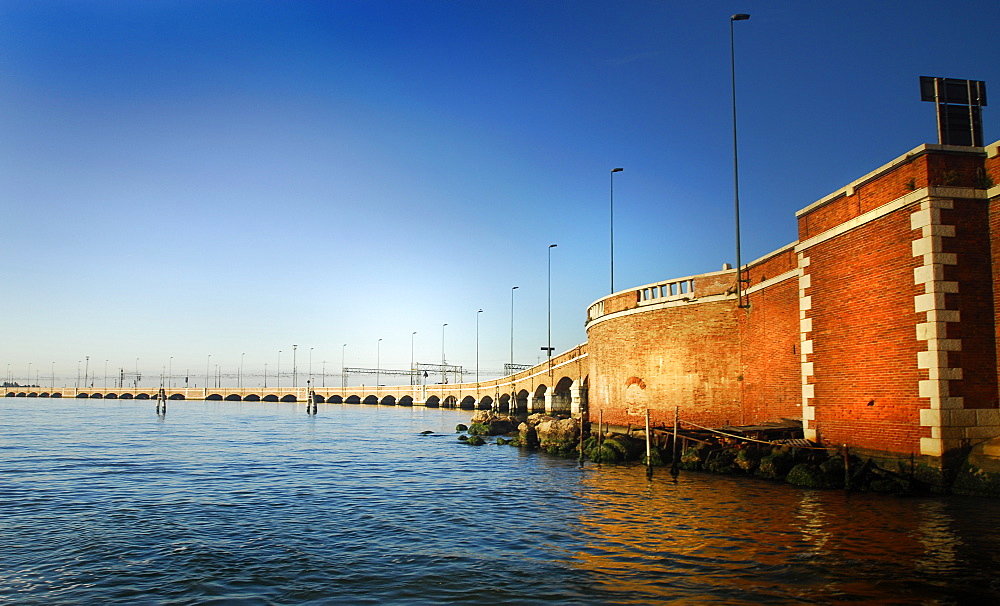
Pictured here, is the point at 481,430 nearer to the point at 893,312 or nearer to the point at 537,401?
the point at 537,401

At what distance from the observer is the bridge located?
61.8m

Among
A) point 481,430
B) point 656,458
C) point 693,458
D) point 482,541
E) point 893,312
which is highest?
point 893,312

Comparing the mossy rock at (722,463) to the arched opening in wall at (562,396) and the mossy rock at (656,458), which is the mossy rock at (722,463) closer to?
the mossy rock at (656,458)

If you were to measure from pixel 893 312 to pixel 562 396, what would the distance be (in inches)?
1851

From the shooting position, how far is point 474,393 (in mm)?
109312

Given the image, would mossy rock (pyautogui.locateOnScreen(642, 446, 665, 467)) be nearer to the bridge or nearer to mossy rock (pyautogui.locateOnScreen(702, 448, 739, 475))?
mossy rock (pyautogui.locateOnScreen(702, 448, 739, 475))

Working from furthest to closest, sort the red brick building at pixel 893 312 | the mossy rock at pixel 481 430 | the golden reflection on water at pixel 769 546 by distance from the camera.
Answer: the mossy rock at pixel 481 430
the red brick building at pixel 893 312
the golden reflection on water at pixel 769 546

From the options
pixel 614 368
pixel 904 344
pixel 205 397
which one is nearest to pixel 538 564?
pixel 904 344

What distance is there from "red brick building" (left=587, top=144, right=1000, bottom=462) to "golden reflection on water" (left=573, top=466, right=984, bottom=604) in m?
2.42

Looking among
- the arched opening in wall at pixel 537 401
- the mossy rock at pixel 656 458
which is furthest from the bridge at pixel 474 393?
the mossy rock at pixel 656 458

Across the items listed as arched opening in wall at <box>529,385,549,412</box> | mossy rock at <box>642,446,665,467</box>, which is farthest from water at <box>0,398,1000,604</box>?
arched opening in wall at <box>529,385,549,412</box>

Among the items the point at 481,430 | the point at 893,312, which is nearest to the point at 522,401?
the point at 481,430

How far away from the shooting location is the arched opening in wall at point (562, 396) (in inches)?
2549

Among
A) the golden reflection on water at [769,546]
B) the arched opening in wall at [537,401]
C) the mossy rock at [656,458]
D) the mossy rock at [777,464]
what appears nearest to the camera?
the golden reflection on water at [769,546]
